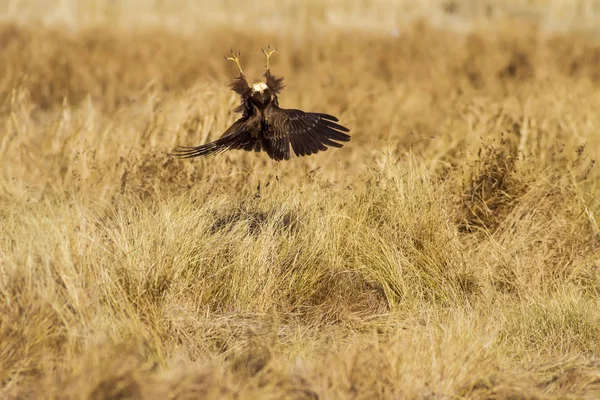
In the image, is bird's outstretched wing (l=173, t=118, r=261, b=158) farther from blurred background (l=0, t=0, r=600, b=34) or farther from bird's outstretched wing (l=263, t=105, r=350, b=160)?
blurred background (l=0, t=0, r=600, b=34)

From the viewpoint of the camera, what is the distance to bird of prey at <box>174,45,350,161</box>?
4.64 m

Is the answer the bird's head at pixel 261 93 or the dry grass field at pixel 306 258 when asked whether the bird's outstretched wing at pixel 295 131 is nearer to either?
the bird's head at pixel 261 93

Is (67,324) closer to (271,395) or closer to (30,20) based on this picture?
(271,395)

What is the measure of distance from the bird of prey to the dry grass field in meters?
0.41

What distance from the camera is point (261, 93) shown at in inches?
184

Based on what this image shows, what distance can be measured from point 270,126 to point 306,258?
0.78 m

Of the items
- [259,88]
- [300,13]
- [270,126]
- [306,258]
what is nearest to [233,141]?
[270,126]

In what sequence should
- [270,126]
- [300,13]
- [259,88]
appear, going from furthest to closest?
[300,13], [270,126], [259,88]

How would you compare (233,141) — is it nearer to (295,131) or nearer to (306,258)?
(295,131)

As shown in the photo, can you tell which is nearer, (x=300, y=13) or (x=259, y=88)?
(x=259, y=88)

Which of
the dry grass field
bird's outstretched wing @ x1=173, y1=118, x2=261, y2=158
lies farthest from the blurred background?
bird's outstretched wing @ x1=173, y1=118, x2=261, y2=158

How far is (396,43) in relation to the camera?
13.5 meters

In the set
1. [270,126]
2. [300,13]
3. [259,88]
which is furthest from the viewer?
[300,13]

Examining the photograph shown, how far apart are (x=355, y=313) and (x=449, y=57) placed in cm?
862
